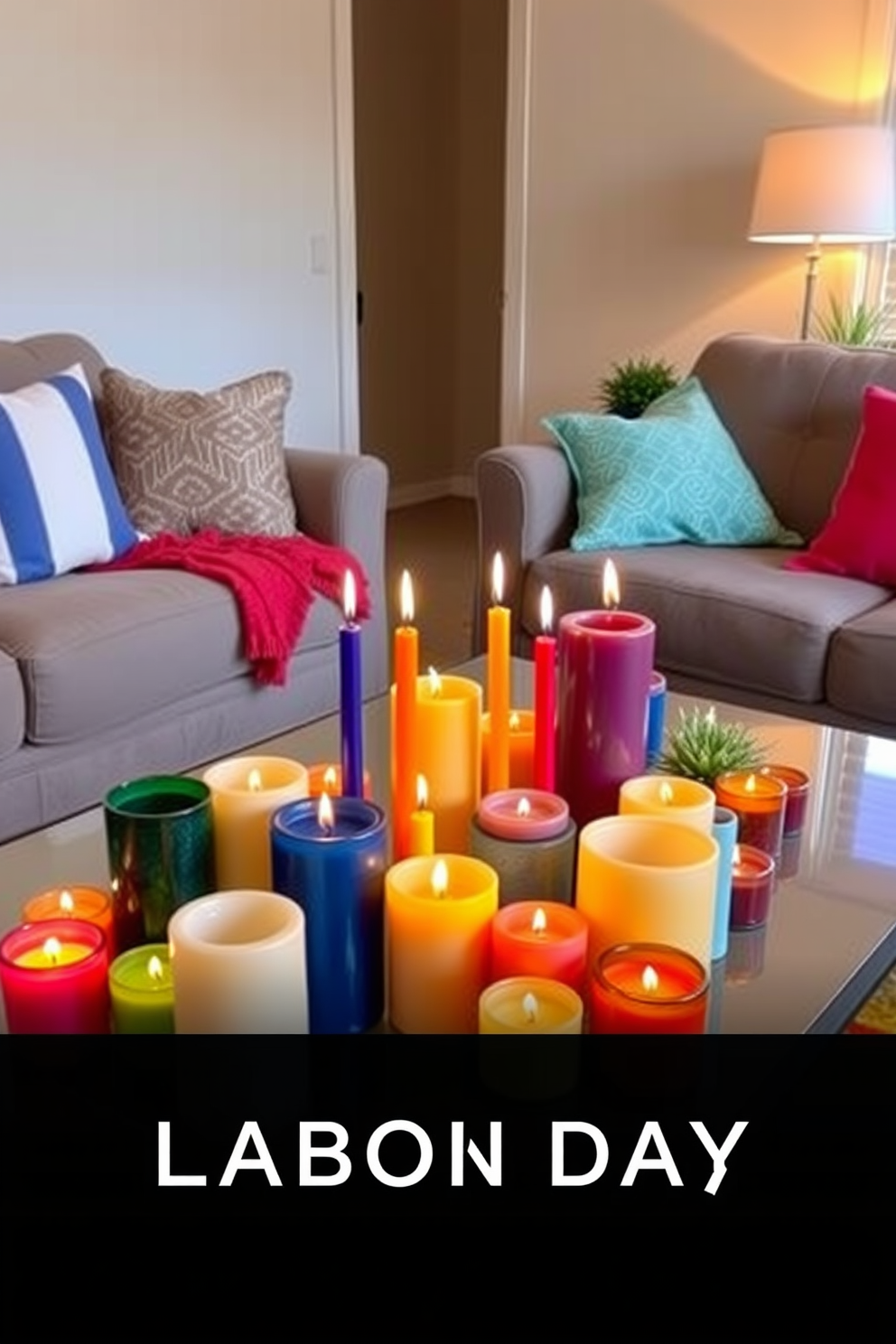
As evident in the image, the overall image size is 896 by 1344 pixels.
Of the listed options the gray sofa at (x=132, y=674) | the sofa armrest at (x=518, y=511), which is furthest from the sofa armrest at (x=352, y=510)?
the sofa armrest at (x=518, y=511)

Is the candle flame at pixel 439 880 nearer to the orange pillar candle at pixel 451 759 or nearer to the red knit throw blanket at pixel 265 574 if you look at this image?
the orange pillar candle at pixel 451 759

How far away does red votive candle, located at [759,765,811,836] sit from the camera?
1284 millimetres

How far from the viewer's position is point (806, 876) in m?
1.23

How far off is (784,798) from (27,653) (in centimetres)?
117

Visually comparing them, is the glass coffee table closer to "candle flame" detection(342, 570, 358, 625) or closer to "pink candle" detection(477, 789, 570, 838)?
"pink candle" detection(477, 789, 570, 838)

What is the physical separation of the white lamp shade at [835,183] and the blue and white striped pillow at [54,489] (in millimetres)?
1929

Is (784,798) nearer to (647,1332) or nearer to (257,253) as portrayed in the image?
(647,1332)

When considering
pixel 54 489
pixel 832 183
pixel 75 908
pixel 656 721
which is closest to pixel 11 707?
pixel 54 489

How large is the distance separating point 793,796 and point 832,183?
2.39m

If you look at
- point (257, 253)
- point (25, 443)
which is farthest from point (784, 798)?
point (257, 253)

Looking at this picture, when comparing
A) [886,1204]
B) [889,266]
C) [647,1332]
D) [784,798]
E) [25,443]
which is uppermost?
[889,266]

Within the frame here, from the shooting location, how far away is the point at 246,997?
31.3 inches

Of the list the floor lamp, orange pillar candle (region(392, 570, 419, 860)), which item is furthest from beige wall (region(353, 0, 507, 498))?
orange pillar candle (region(392, 570, 419, 860))

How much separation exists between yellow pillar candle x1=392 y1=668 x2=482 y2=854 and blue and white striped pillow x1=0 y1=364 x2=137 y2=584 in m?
1.28
